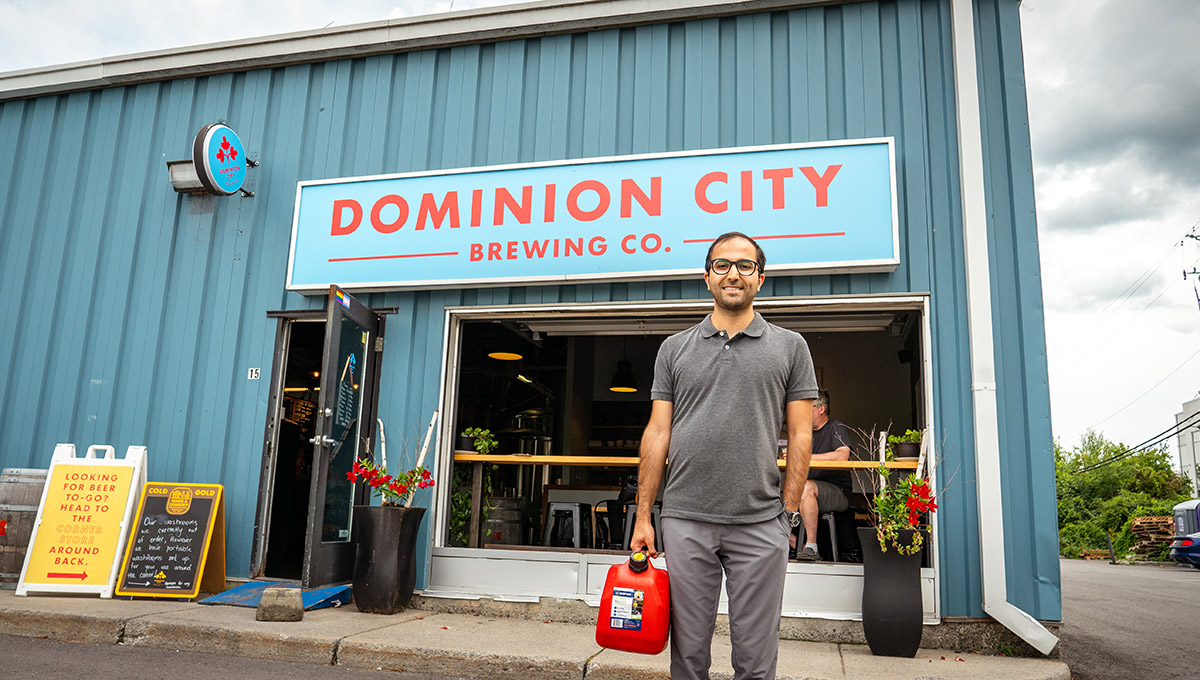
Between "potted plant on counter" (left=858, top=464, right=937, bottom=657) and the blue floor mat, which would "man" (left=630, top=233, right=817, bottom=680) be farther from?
the blue floor mat

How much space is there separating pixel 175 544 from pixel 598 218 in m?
3.99

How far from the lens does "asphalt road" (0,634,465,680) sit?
155 inches

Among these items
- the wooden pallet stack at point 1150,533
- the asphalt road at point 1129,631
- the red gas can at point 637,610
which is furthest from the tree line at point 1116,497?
the red gas can at point 637,610

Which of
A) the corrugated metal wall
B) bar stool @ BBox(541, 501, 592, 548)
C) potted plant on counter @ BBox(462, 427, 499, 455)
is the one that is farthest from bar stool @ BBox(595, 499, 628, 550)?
the corrugated metal wall

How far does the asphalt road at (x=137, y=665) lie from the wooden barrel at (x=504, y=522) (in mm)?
2339

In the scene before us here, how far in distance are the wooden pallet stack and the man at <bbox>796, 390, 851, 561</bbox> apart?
20.2m

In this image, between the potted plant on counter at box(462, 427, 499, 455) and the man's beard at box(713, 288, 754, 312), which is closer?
the man's beard at box(713, 288, 754, 312)

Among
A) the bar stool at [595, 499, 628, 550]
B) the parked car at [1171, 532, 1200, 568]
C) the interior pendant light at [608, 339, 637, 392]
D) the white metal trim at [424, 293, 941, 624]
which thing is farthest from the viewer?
the parked car at [1171, 532, 1200, 568]

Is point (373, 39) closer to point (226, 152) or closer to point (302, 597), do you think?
point (226, 152)

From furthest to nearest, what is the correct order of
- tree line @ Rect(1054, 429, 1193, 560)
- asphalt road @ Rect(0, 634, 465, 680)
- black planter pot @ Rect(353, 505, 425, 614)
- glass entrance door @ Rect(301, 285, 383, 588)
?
tree line @ Rect(1054, 429, 1193, 560) < glass entrance door @ Rect(301, 285, 383, 588) < black planter pot @ Rect(353, 505, 425, 614) < asphalt road @ Rect(0, 634, 465, 680)

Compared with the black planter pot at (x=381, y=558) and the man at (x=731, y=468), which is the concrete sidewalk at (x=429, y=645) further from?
the man at (x=731, y=468)

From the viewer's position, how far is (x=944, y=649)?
4.97m

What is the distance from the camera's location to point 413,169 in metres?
6.63

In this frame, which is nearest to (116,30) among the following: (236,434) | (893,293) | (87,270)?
(87,270)
